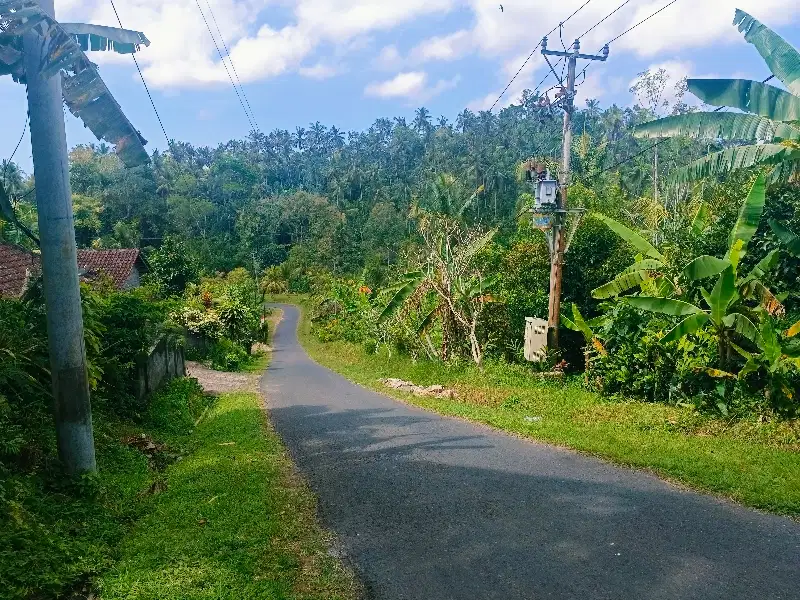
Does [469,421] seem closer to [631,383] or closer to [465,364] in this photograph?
[631,383]

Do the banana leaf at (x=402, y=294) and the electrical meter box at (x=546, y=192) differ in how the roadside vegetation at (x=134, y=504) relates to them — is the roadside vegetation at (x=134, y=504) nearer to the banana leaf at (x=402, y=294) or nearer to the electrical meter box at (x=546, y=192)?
the electrical meter box at (x=546, y=192)

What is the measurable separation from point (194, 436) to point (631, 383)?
26.6ft

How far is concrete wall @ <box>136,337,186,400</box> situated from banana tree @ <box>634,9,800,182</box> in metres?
9.07

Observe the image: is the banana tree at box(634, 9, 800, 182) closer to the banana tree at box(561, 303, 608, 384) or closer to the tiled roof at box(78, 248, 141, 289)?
the banana tree at box(561, 303, 608, 384)

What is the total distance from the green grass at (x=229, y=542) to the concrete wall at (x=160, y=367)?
3257mm

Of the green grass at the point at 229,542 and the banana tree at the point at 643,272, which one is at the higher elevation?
the banana tree at the point at 643,272

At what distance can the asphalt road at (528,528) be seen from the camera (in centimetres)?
494

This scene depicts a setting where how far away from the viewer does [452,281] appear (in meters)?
18.1

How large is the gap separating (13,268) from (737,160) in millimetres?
15519

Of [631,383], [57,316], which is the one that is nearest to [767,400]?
[631,383]

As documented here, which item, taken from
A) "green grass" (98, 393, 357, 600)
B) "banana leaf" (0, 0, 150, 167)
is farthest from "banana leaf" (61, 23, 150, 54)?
"green grass" (98, 393, 357, 600)

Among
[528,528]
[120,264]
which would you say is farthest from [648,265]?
[120,264]

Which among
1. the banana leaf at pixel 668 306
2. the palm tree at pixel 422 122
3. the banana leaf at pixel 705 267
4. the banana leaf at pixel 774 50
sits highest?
the palm tree at pixel 422 122

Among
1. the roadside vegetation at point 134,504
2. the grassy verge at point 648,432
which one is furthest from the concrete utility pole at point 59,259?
the grassy verge at point 648,432
